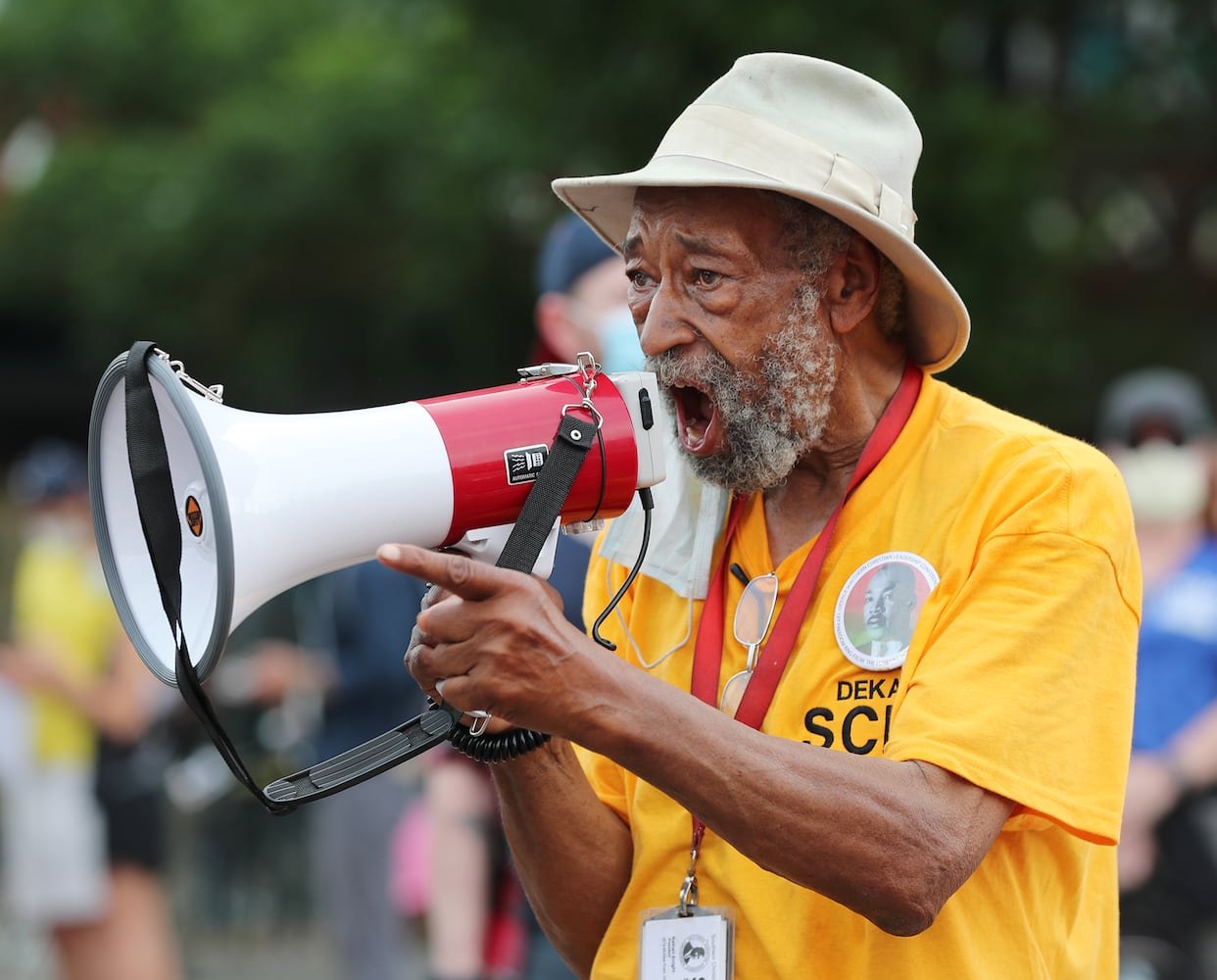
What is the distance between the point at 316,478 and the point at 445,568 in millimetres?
241

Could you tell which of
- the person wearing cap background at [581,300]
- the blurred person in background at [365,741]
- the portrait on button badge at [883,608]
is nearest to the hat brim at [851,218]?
the portrait on button badge at [883,608]

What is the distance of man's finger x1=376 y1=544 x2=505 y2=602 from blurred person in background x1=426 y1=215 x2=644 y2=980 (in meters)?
1.84

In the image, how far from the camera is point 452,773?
14.1 feet

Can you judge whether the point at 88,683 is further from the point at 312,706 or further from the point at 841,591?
the point at 841,591

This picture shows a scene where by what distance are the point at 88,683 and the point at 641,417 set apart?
4.99 metres

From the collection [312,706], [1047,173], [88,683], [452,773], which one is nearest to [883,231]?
[452,773]

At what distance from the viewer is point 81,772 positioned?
6.92m

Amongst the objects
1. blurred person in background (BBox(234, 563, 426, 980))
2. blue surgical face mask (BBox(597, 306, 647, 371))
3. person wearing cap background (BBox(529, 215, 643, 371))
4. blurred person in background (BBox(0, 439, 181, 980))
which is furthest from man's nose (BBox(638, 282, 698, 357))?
blurred person in background (BBox(0, 439, 181, 980))

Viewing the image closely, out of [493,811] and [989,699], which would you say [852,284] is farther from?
[493,811]

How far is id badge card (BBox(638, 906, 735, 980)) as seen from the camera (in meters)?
2.31

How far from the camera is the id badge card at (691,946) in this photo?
2312mm

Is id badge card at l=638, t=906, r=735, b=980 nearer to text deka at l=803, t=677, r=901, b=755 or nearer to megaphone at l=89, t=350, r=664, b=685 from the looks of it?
text deka at l=803, t=677, r=901, b=755

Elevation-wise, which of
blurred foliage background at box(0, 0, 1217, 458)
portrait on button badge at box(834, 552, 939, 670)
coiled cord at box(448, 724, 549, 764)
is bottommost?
coiled cord at box(448, 724, 549, 764)

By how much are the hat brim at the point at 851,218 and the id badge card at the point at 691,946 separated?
34.7 inches
